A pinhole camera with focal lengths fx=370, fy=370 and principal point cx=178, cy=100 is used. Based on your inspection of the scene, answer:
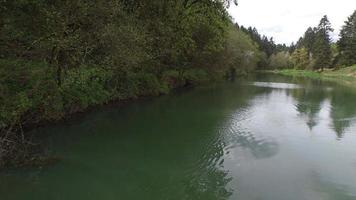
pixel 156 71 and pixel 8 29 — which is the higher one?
pixel 8 29

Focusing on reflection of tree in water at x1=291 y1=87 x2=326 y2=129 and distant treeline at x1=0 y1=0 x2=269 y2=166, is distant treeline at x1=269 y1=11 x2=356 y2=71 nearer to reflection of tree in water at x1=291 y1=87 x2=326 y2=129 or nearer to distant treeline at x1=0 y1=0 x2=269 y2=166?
reflection of tree in water at x1=291 y1=87 x2=326 y2=129

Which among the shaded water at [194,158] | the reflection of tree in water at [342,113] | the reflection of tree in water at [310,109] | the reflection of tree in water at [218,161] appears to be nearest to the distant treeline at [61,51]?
the shaded water at [194,158]

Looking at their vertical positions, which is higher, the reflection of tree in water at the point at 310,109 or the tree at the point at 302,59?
the tree at the point at 302,59

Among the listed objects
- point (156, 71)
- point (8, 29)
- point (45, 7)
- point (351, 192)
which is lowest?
point (351, 192)

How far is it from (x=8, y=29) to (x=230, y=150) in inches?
352

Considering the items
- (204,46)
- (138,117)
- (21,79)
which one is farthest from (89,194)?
(204,46)

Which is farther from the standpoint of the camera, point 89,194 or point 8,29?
point 8,29

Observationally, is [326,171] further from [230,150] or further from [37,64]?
[37,64]

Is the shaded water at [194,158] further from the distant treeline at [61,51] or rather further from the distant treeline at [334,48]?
the distant treeline at [334,48]

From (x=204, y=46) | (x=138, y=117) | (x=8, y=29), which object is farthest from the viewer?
(x=204, y=46)

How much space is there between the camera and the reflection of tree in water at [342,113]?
1991 centimetres

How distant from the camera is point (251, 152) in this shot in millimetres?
14312

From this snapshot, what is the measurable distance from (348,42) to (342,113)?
53195 millimetres

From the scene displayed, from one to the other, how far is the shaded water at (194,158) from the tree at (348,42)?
178 ft
